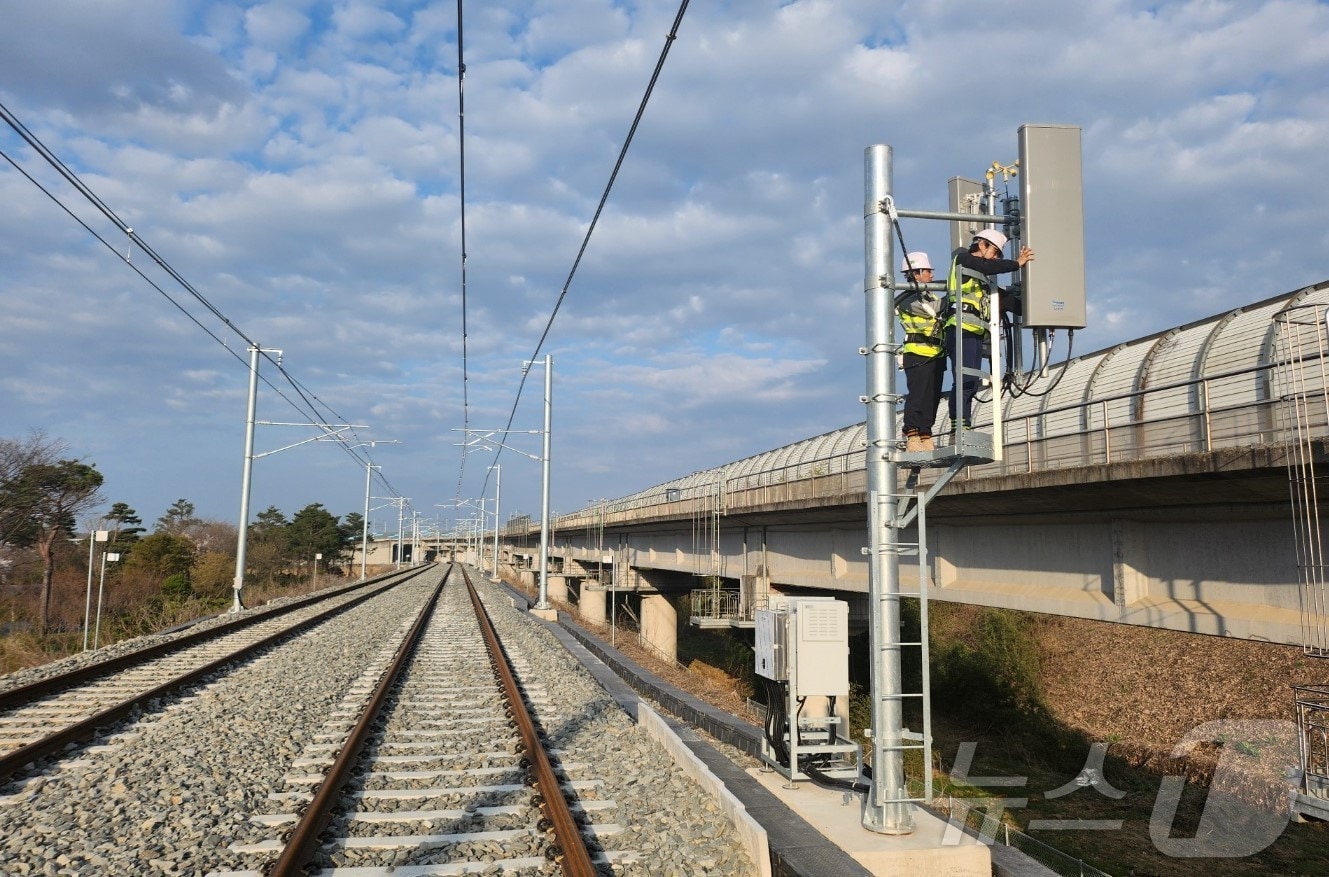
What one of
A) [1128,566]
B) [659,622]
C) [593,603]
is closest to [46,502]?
[593,603]

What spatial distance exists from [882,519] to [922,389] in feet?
3.88

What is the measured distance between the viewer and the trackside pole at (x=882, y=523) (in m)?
6.73

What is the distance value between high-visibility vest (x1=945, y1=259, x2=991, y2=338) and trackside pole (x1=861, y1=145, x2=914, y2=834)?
1.64ft

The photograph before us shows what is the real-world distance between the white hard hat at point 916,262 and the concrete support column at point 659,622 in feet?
111

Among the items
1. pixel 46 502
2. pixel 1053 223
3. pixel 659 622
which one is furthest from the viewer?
pixel 46 502

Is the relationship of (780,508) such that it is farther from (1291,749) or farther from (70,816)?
(70,816)

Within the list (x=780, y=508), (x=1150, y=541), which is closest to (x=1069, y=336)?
(x=1150, y=541)

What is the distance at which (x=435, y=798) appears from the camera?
7.82 metres

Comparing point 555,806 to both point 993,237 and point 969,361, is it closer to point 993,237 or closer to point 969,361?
point 969,361

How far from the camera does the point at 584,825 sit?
717 cm

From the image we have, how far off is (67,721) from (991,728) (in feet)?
81.3

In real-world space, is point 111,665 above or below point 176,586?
above

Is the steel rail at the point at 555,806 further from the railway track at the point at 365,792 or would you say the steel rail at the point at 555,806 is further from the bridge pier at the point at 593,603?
the bridge pier at the point at 593,603

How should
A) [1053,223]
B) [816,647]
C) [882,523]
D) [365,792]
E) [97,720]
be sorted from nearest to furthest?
[1053,223] < [882,523] < [365,792] < [816,647] < [97,720]
